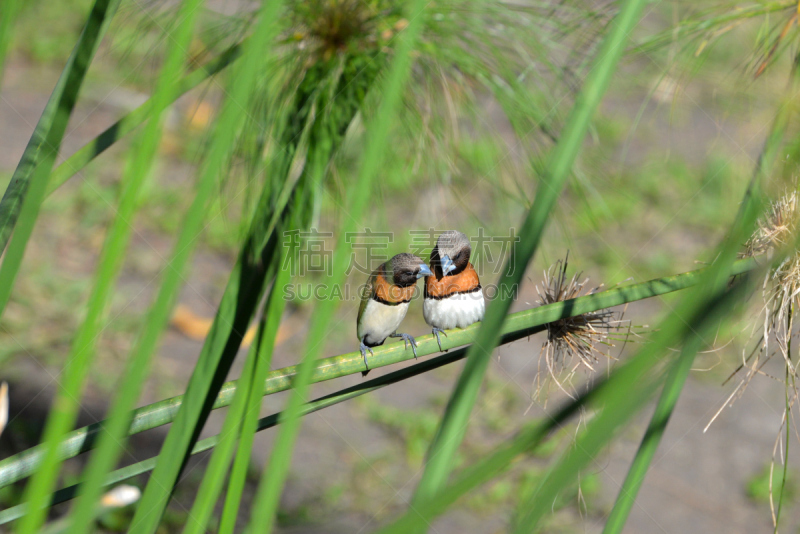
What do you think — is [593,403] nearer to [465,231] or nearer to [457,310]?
[457,310]

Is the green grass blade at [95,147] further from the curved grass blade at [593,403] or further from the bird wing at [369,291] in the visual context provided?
the bird wing at [369,291]

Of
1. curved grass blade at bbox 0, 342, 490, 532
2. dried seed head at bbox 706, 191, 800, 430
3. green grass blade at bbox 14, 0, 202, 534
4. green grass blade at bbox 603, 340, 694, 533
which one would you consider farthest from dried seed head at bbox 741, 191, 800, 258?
green grass blade at bbox 14, 0, 202, 534

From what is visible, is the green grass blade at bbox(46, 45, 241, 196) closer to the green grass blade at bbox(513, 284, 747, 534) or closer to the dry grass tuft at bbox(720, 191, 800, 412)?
the green grass blade at bbox(513, 284, 747, 534)

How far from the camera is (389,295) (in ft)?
5.02

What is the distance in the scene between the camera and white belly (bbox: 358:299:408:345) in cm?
157

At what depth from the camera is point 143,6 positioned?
4.43ft

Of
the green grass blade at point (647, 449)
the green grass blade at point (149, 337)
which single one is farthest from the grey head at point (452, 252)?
the green grass blade at point (149, 337)

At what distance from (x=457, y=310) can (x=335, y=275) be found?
96cm

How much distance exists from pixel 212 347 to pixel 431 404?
244cm

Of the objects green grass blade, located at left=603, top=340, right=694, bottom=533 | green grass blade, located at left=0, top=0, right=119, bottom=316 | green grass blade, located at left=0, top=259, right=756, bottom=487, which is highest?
green grass blade, located at left=0, top=0, right=119, bottom=316

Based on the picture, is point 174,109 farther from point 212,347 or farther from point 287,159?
point 212,347

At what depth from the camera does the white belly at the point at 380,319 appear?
157 centimetres

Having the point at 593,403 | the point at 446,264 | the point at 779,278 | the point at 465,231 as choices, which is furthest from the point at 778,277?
the point at 465,231

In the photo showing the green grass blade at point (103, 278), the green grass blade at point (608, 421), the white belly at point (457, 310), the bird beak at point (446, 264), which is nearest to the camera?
the green grass blade at point (608, 421)
